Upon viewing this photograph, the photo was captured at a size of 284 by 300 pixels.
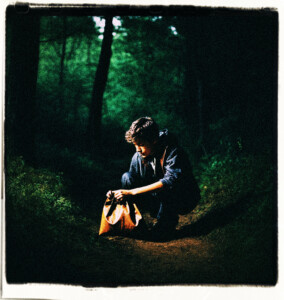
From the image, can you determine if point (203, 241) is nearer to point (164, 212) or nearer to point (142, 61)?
point (164, 212)

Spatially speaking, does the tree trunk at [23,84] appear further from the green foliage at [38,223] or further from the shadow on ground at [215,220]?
the shadow on ground at [215,220]

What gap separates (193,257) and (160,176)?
1220 mm

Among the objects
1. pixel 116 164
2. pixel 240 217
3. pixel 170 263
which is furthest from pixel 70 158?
pixel 240 217

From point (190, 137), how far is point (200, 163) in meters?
0.92

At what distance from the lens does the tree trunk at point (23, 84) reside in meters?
3.85

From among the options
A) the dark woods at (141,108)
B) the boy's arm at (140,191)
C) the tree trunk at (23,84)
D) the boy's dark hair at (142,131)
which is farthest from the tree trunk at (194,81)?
the tree trunk at (23,84)

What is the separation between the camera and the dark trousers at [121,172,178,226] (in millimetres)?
Result: 3752

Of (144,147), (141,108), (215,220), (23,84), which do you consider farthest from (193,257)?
(141,108)

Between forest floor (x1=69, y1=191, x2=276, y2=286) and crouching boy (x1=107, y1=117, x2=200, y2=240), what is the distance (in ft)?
1.22

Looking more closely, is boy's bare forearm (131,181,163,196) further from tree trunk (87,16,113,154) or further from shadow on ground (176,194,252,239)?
tree trunk (87,16,113,154)

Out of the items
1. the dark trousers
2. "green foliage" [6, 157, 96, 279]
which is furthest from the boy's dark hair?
"green foliage" [6, 157, 96, 279]

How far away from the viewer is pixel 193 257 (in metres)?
3.47

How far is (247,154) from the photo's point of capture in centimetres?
472

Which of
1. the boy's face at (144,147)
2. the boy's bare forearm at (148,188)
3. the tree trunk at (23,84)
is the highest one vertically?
the tree trunk at (23,84)
